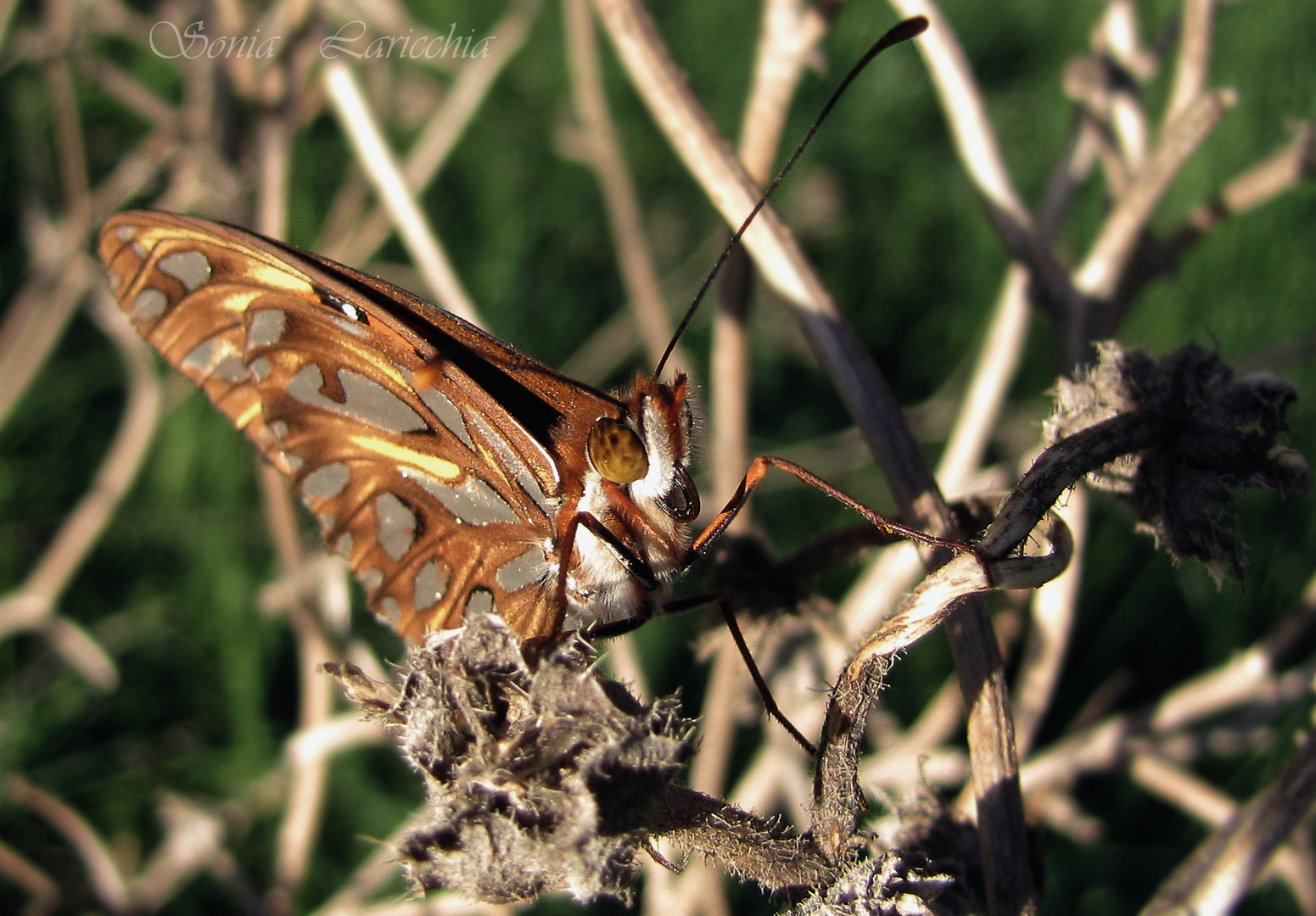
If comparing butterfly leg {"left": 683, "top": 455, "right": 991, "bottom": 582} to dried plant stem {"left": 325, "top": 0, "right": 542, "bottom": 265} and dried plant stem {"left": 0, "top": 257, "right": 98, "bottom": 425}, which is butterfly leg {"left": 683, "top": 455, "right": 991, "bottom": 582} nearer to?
dried plant stem {"left": 325, "top": 0, "right": 542, "bottom": 265}

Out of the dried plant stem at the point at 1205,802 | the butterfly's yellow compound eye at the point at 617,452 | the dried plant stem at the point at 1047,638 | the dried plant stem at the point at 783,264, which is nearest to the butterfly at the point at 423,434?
the butterfly's yellow compound eye at the point at 617,452

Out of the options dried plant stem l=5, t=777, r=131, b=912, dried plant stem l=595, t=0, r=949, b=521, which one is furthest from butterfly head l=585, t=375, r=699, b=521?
dried plant stem l=5, t=777, r=131, b=912

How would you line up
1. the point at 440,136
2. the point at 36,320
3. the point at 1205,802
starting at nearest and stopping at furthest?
the point at 1205,802 → the point at 440,136 → the point at 36,320

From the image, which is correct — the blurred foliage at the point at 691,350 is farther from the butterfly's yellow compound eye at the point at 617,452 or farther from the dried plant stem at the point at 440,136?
the butterfly's yellow compound eye at the point at 617,452

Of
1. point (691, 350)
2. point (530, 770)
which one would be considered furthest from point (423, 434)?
point (691, 350)

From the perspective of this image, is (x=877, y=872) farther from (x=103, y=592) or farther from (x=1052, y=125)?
(x=1052, y=125)

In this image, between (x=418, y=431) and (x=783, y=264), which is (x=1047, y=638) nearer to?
(x=783, y=264)

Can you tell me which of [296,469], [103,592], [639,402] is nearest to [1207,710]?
[639,402]
